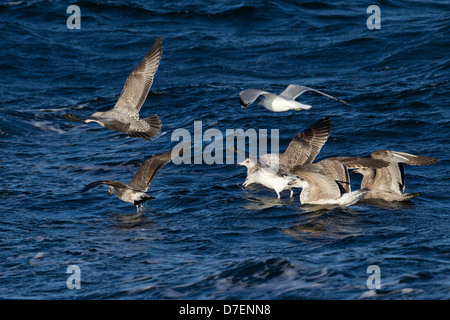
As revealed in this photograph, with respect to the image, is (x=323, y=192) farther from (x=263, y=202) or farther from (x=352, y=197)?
(x=263, y=202)

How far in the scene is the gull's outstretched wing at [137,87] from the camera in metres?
11.4

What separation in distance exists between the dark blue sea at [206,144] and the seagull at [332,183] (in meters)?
0.22

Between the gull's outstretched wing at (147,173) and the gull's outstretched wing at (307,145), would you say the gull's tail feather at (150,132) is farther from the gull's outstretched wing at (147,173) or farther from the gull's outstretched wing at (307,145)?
the gull's outstretched wing at (307,145)

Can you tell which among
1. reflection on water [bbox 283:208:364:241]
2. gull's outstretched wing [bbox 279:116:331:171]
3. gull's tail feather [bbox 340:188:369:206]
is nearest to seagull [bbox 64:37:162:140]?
gull's outstretched wing [bbox 279:116:331:171]

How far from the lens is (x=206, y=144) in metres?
14.6

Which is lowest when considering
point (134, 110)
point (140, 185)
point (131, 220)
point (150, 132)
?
point (131, 220)

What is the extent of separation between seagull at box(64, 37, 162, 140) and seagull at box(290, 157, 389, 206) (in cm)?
235

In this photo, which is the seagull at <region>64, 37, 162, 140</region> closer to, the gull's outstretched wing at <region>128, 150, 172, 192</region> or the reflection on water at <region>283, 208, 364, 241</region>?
the gull's outstretched wing at <region>128, 150, 172, 192</region>

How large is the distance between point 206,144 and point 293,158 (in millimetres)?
3694

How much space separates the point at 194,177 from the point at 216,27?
10125mm

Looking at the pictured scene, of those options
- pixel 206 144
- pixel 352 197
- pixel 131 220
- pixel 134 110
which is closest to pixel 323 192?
pixel 352 197

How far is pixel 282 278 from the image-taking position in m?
8.17

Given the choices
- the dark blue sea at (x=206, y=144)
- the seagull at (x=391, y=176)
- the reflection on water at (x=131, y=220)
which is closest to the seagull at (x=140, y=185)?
the reflection on water at (x=131, y=220)
